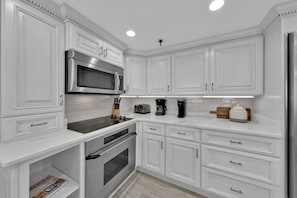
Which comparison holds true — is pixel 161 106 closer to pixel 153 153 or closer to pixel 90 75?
pixel 153 153

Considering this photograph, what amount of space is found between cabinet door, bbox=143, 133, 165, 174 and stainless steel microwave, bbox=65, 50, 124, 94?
93 centimetres

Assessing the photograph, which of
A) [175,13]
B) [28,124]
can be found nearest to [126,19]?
[175,13]

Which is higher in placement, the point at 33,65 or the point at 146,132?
the point at 33,65

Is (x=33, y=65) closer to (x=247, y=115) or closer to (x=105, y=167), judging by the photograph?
(x=105, y=167)

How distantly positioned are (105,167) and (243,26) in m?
2.38

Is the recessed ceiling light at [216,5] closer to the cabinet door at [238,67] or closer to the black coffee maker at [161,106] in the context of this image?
the cabinet door at [238,67]

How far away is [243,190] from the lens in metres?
1.37

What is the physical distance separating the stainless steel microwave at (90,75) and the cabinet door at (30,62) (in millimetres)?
95

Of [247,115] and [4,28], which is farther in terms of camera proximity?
[247,115]

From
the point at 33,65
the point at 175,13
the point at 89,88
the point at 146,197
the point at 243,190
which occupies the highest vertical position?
the point at 175,13

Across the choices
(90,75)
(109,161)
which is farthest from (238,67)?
(109,161)

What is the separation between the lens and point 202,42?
6.34 ft

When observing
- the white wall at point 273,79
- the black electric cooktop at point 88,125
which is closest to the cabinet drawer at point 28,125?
the black electric cooktop at point 88,125

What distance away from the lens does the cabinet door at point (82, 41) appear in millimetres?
1334
